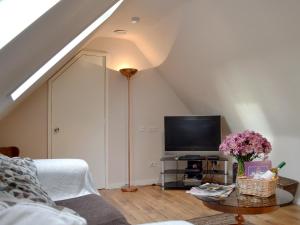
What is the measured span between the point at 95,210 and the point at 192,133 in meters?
2.81

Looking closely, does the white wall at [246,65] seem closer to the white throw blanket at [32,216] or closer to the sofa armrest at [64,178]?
the sofa armrest at [64,178]

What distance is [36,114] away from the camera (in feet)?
14.0

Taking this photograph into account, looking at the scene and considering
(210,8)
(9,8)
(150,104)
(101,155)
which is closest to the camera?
(9,8)

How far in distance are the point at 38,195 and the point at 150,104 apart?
3440 millimetres

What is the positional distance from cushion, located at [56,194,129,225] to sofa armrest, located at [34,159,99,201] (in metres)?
0.14

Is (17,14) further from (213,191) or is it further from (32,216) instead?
(213,191)

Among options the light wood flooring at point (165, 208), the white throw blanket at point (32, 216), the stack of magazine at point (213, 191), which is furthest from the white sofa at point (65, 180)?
the white throw blanket at point (32, 216)

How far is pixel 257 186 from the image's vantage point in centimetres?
223

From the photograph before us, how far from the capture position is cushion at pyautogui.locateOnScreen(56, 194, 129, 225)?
6.22 feet

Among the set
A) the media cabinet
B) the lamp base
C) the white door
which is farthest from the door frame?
the media cabinet

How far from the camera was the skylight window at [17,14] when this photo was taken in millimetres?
958

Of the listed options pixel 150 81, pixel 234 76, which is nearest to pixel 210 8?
pixel 234 76

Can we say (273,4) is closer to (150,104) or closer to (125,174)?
(150,104)

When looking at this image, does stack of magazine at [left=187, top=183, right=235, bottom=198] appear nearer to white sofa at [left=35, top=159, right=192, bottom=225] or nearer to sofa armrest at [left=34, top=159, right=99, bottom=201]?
white sofa at [left=35, top=159, right=192, bottom=225]
